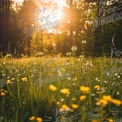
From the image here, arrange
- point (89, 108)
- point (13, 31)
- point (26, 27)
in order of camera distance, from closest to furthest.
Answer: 1. point (89, 108)
2. point (13, 31)
3. point (26, 27)

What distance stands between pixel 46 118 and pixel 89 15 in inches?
2224

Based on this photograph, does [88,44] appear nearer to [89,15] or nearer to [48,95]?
[89,15]

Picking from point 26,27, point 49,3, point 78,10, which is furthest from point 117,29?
point 78,10

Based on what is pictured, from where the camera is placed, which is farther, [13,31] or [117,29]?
[13,31]

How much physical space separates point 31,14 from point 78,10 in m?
16.6

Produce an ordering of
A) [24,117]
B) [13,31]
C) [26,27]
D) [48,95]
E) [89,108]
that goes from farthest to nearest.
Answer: [26,27]
[13,31]
[48,95]
[89,108]
[24,117]

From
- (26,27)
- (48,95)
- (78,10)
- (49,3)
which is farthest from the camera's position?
(78,10)

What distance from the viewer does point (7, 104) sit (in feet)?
12.8

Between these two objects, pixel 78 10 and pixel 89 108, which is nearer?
pixel 89 108

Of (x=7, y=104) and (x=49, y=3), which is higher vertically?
(x=49, y=3)

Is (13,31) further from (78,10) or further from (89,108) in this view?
(89,108)

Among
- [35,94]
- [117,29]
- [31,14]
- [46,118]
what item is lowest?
[46,118]

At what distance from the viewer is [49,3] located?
1944 inches

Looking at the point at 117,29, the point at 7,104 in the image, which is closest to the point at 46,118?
the point at 7,104
